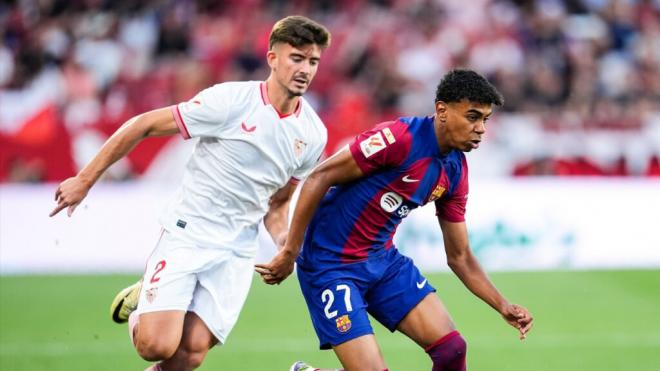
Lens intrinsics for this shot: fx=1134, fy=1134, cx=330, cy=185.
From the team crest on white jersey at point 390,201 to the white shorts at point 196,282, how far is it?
931 millimetres

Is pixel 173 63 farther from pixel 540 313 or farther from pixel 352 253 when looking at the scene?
pixel 352 253

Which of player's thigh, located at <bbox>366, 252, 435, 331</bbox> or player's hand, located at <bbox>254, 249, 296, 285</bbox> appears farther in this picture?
player's thigh, located at <bbox>366, 252, 435, 331</bbox>

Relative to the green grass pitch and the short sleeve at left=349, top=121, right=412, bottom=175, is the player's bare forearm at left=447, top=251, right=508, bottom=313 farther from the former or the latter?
the green grass pitch

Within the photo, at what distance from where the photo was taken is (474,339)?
9.64 metres

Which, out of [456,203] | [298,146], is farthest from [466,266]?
[298,146]

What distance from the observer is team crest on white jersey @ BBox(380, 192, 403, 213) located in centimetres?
650

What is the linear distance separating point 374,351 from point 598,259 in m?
7.35

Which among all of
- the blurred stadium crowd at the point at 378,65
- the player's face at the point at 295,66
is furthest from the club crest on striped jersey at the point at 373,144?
the blurred stadium crowd at the point at 378,65

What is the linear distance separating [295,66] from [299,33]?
0.19 metres

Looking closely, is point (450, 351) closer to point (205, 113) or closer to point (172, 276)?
point (172, 276)

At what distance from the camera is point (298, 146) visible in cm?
673

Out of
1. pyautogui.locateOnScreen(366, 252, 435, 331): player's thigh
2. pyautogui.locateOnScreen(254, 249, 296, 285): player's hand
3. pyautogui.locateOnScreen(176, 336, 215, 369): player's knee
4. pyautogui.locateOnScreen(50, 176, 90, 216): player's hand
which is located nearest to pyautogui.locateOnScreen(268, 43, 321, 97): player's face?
pyautogui.locateOnScreen(254, 249, 296, 285): player's hand

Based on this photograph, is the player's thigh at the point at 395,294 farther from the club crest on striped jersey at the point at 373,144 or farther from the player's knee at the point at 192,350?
the player's knee at the point at 192,350

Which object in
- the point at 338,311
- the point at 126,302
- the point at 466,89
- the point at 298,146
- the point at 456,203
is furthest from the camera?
the point at 126,302
